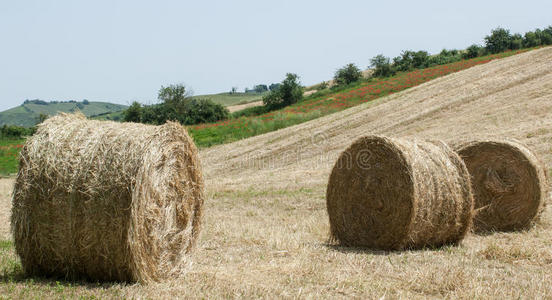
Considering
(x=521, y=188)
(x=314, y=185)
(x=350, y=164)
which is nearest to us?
(x=350, y=164)

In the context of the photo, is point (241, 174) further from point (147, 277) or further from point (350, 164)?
point (147, 277)

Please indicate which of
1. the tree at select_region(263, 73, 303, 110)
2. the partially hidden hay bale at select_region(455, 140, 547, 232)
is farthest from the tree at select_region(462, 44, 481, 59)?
the partially hidden hay bale at select_region(455, 140, 547, 232)

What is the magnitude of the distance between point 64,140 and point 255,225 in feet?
14.6

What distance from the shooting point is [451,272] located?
5277 millimetres

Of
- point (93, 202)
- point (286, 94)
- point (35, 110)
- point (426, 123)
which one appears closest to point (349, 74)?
point (286, 94)

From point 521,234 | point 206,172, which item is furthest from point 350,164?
point 206,172

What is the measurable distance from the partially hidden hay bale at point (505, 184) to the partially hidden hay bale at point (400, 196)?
131 centimetres

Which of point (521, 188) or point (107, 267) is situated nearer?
point (107, 267)

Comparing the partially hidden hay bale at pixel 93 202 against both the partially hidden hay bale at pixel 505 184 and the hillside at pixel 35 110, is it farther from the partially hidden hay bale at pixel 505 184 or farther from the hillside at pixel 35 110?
the hillside at pixel 35 110

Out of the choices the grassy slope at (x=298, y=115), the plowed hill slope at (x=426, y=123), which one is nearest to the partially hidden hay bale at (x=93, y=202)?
the plowed hill slope at (x=426, y=123)

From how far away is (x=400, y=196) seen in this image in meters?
6.96

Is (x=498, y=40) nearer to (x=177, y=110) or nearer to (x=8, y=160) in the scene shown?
(x=177, y=110)

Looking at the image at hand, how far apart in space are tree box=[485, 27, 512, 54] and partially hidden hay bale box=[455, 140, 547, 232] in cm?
4120

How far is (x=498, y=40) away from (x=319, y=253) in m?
45.0
